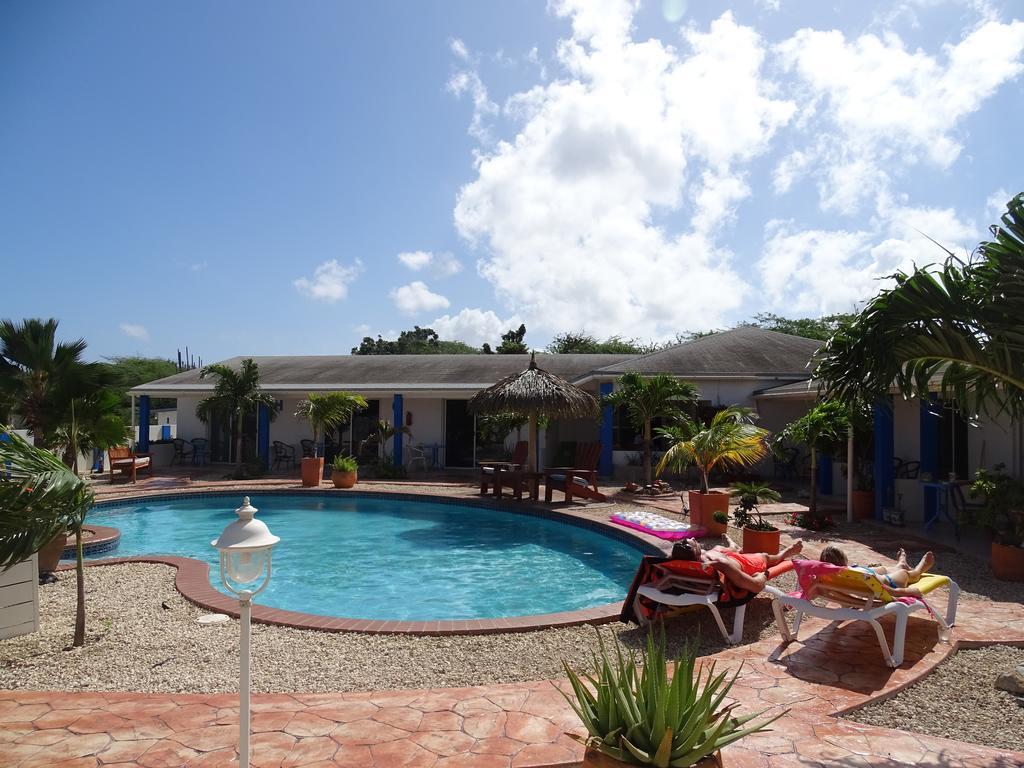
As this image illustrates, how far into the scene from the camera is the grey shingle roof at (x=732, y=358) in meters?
18.0

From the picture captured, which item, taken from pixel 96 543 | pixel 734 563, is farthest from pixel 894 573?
pixel 96 543

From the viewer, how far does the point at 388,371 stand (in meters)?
24.0

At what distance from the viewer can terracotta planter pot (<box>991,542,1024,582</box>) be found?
7.26 metres

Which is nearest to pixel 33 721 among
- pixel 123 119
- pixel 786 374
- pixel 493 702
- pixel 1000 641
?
pixel 493 702

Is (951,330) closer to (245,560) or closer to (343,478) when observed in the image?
(245,560)

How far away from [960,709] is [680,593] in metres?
2.23

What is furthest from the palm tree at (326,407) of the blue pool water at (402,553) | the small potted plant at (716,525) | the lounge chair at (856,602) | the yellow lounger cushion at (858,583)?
the yellow lounger cushion at (858,583)

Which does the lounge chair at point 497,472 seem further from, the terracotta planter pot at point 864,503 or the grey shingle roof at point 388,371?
the terracotta planter pot at point 864,503

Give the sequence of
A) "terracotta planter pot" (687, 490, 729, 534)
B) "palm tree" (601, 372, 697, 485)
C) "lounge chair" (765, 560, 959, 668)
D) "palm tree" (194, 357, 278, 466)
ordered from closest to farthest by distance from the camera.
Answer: "lounge chair" (765, 560, 959, 668) → "terracotta planter pot" (687, 490, 729, 534) → "palm tree" (601, 372, 697, 485) → "palm tree" (194, 357, 278, 466)

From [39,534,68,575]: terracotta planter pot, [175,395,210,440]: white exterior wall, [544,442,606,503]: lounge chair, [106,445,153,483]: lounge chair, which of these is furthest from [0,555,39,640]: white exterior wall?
[175,395,210,440]: white exterior wall

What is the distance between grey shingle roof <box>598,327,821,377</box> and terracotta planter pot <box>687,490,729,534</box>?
7573mm

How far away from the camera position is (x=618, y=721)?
2.59 m

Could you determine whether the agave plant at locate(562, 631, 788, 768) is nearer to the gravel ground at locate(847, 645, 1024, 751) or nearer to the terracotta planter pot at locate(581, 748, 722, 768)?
the terracotta planter pot at locate(581, 748, 722, 768)

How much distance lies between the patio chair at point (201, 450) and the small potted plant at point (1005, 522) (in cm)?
2275
